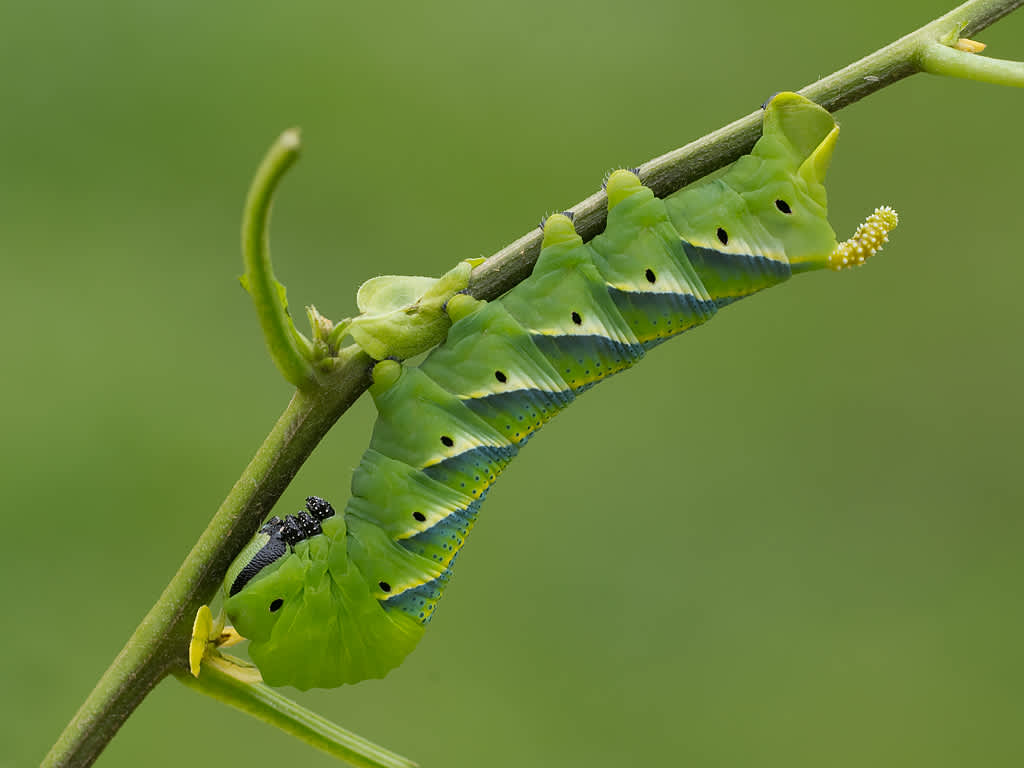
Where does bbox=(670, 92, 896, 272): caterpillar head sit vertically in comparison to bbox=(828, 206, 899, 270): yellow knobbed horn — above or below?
above

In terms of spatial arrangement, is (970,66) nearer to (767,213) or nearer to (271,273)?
(767,213)

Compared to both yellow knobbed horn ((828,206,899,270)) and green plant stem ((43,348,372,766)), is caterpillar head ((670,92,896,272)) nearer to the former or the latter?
yellow knobbed horn ((828,206,899,270))

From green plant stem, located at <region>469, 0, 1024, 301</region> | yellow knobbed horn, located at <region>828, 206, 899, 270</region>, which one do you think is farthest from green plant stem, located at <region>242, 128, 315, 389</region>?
yellow knobbed horn, located at <region>828, 206, 899, 270</region>

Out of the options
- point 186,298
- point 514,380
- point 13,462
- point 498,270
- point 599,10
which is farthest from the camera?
point 599,10

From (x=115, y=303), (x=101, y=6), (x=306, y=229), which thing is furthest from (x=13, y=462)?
(x=101, y=6)

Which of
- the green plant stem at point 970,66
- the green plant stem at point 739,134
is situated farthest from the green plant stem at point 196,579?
the green plant stem at point 970,66

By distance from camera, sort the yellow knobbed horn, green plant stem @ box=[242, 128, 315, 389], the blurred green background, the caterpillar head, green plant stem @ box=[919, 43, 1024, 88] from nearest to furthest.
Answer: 1. green plant stem @ box=[242, 128, 315, 389]
2. green plant stem @ box=[919, 43, 1024, 88]
3. the yellow knobbed horn
4. the caterpillar head
5. the blurred green background

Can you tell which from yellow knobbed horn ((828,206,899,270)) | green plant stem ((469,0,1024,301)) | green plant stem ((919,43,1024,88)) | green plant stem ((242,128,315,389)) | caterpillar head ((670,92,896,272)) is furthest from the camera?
caterpillar head ((670,92,896,272))

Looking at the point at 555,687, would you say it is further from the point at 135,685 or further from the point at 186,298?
the point at 135,685
